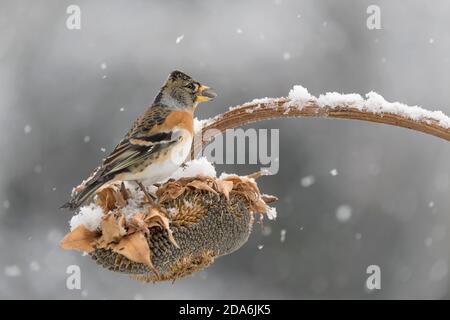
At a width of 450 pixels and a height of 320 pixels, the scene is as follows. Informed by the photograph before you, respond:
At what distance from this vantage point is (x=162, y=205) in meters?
2.88

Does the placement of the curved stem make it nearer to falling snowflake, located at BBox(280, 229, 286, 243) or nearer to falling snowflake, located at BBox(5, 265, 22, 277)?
falling snowflake, located at BBox(280, 229, 286, 243)

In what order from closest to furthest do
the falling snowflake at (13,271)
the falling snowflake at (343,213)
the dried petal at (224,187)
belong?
the dried petal at (224,187), the falling snowflake at (343,213), the falling snowflake at (13,271)

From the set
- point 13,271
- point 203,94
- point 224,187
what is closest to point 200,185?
point 224,187

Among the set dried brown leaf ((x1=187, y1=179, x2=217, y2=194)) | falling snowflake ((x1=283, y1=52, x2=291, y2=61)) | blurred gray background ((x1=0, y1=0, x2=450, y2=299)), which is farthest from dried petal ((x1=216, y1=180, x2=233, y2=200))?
falling snowflake ((x1=283, y1=52, x2=291, y2=61))

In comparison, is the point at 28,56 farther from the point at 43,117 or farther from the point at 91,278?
the point at 91,278

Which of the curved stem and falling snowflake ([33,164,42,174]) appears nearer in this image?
the curved stem

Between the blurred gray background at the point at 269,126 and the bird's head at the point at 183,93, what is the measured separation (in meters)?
3.93

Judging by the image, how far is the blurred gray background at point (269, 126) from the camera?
7.99 meters

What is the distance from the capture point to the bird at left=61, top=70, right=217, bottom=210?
2928mm

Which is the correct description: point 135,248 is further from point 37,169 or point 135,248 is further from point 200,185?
point 37,169

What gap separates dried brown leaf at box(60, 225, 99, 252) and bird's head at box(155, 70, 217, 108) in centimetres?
69

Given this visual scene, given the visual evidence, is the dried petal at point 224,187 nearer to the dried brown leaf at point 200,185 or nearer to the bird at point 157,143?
the dried brown leaf at point 200,185

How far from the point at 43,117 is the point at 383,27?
177 inches

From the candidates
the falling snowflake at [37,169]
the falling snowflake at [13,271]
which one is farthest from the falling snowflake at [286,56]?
the falling snowflake at [13,271]
